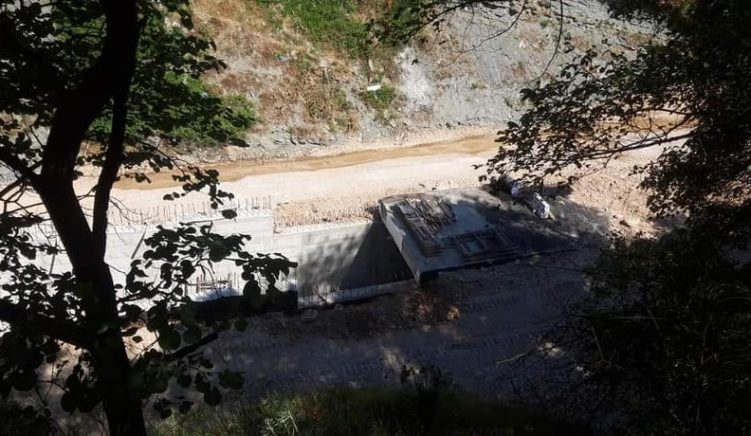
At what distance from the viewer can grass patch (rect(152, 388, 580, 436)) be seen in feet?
20.5

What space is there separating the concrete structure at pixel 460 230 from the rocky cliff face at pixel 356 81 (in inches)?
255

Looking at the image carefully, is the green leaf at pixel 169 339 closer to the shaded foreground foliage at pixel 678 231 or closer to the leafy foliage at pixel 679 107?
the shaded foreground foliage at pixel 678 231

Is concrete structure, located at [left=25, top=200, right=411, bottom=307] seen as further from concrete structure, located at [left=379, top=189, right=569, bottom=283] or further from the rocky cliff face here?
the rocky cliff face

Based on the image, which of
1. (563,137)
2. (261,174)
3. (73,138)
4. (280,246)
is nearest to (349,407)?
(563,137)

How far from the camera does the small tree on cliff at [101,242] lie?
11.6 feet

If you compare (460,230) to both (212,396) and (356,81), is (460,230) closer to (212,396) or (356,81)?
(356,81)

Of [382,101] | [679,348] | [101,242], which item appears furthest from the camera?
[382,101]

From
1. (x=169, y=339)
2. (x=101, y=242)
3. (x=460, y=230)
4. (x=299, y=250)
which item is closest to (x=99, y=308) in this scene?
(x=169, y=339)

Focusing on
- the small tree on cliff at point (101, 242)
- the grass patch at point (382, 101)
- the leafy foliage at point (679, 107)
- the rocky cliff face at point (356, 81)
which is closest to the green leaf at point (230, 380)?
the small tree on cliff at point (101, 242)

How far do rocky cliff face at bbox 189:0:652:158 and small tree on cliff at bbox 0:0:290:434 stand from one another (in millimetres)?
16818

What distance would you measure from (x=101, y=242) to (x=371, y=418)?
387 cm

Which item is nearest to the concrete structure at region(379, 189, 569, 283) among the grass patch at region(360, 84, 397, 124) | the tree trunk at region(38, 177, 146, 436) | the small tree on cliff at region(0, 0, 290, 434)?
the grass patch at region(360, 84, 397, 124)

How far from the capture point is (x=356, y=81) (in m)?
24.4

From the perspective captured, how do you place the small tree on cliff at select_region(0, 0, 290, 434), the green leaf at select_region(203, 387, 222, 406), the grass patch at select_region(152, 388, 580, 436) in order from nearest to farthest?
1. the small tree on cliff at select_region(0, 0, 290, 434)
2. the green leaf at select_region(203, 387, 222, 406)
3. the grass patch at select_region(152, 388, 580, 436)
